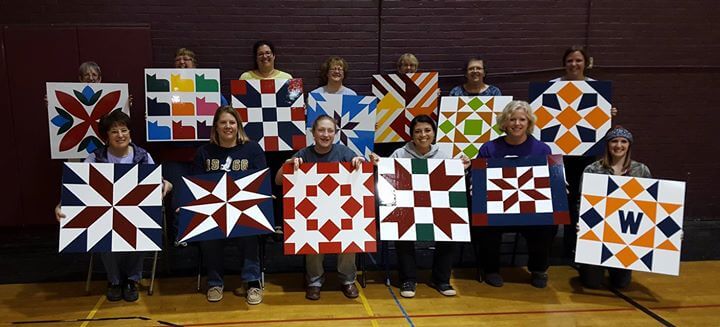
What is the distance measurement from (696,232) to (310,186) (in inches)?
159

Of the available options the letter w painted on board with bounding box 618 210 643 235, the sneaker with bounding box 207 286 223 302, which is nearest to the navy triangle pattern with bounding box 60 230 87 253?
the sneaker with bounding box 207 286 223 302

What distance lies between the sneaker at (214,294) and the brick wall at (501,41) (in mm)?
2190

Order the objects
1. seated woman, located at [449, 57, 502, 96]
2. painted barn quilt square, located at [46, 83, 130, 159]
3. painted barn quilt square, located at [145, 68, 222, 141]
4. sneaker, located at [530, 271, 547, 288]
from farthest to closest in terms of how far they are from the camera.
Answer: seated woman, located at [449, 57, 502, 96] → painted barn quilt square, located at [145, 68, 222, 141] → painted barn quilt square, located at [46, 83, 130, 159] → sneaker, located at [530, 271, 547, 288]

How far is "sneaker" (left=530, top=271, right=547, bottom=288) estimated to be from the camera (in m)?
3.52

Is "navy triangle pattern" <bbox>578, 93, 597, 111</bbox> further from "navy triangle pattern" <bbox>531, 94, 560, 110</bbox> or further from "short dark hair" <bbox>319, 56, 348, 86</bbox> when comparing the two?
"short dark hair" <bbox>319, 56, 348, 86</bbox>

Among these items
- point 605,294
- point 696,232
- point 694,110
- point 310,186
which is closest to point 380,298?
point 310,186

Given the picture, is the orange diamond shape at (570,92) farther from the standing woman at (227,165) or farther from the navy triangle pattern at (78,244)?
the navy triangle pattern at (78,244)

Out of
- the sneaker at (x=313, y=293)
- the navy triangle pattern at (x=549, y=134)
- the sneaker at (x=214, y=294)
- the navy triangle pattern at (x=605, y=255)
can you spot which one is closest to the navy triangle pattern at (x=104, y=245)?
the sneaker at (x=214, y=294)

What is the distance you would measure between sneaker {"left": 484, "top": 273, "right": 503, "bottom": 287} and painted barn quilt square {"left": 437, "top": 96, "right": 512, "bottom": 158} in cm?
99

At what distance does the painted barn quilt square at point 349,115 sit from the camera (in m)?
3.97

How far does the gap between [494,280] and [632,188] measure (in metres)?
1.09

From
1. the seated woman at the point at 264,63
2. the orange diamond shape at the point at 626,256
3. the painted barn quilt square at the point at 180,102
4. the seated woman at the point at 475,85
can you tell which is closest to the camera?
the orange diamond shape at the point at 626,256

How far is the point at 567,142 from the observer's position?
13.0ft

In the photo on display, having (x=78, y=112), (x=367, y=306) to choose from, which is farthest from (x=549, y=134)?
(x=78, y=112)
